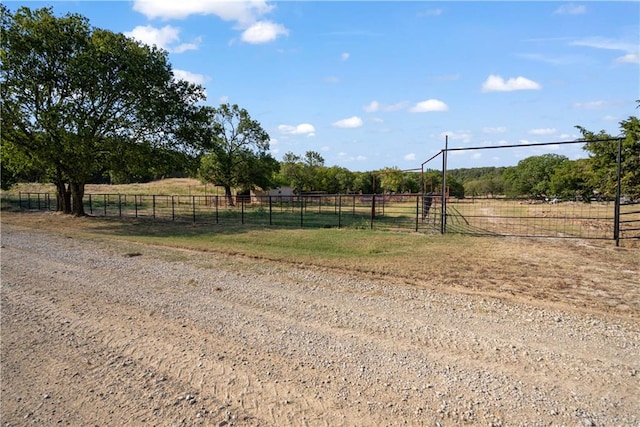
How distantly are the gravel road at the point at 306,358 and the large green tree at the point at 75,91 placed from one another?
1400 centimetres

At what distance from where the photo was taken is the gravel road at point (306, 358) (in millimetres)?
2969

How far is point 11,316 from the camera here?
4988mm

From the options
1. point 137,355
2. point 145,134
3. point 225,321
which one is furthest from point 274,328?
point 145,134

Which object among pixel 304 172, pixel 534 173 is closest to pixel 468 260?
pixel 304 172

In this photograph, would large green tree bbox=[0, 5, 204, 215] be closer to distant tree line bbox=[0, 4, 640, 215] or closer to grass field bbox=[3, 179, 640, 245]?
distant tree line bbox=[0, 4, 640, 215]

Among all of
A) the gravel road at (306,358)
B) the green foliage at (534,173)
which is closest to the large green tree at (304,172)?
the green foliage at (534,173)

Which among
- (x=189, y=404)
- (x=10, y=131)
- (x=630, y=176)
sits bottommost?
(x=189, y=404)

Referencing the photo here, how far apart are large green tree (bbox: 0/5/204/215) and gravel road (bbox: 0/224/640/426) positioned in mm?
14000

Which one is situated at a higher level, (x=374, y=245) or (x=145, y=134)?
(x=145, y=134)

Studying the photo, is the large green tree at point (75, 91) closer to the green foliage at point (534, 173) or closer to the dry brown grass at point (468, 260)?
the dry brown grass at point (468, 260)

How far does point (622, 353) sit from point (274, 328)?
3623mm

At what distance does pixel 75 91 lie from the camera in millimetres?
18656

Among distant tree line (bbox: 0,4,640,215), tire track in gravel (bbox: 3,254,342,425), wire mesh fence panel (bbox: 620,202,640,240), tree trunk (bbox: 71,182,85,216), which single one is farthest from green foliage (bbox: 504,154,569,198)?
tire track in gravel (bbox: 3,254,342,425)

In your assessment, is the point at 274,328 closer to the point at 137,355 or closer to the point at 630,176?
the point at 137,355
